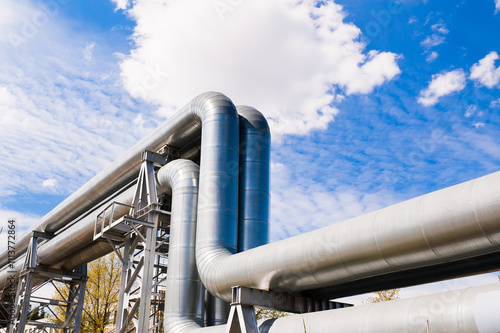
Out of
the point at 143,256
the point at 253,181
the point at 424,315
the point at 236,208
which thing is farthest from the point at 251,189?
the point at 424,315

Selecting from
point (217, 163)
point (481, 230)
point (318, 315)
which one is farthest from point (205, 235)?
point (481, 230)

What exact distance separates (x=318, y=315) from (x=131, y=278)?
8857 mm

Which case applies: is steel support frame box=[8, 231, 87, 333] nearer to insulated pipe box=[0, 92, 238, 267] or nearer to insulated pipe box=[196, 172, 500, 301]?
insulated pipe box=[0, 92, 238, 267]

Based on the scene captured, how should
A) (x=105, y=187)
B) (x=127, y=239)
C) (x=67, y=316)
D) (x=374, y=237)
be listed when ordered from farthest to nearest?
1. (x=67, y=316)
2. (x=105, y=187)
3. (x=127, y=239)
4. (x=374, y=237)

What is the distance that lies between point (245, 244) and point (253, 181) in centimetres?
231

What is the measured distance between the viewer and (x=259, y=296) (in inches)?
464

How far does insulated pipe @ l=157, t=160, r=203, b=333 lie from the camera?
14250 mm

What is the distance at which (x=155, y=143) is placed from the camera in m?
18.6

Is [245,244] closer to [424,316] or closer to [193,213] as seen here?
[193,213]

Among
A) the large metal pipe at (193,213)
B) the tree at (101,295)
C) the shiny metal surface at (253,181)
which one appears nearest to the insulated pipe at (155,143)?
the shiny metal surface at (253,181)

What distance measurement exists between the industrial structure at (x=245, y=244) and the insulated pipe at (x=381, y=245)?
0.03 metres

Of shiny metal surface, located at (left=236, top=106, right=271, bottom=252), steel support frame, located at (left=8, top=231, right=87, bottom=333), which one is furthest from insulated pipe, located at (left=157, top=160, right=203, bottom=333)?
steel support frame, located at (left=8, top=231, right=87, bottom=333)

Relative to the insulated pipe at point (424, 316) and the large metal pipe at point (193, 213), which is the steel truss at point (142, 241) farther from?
the insulated pipe at point (424, 316)

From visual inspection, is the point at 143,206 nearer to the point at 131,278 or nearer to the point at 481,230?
the point at 131,278
